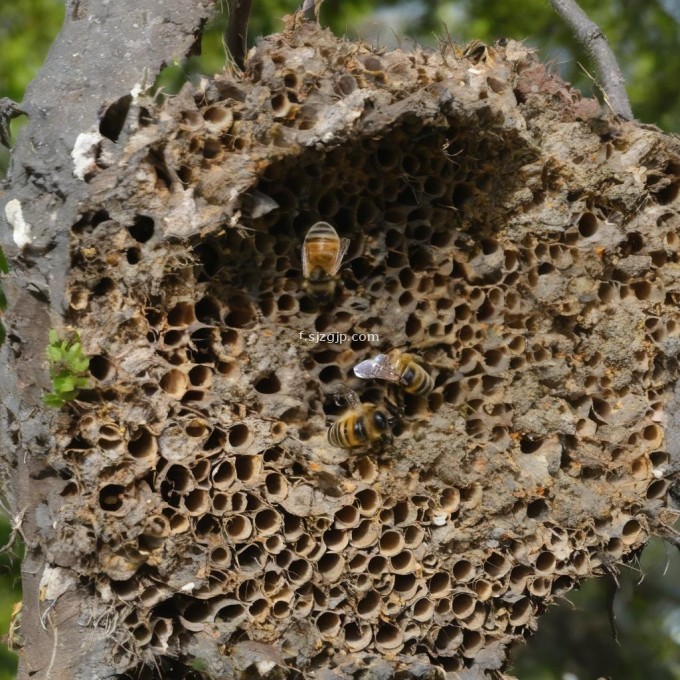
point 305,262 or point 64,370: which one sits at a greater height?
point 305,262

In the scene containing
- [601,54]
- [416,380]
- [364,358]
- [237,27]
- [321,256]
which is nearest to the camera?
[321,256]

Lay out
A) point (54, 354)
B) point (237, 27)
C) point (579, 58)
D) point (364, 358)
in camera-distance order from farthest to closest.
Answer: point (579, 58)
point (237, 27)
point (364, 358)
point (54, 354)

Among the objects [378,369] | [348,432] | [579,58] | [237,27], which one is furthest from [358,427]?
[579,58]

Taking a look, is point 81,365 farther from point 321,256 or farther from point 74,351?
point 321,256

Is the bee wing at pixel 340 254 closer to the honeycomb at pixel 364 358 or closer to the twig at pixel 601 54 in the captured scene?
the honeycomb at pixel 364 358

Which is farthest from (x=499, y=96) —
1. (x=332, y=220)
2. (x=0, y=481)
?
(x=0, y=481)

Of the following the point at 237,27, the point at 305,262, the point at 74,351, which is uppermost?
Answer: the point at 237,27

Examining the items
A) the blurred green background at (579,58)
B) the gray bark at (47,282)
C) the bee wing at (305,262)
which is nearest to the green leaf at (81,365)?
the gray bark at (47,282)
